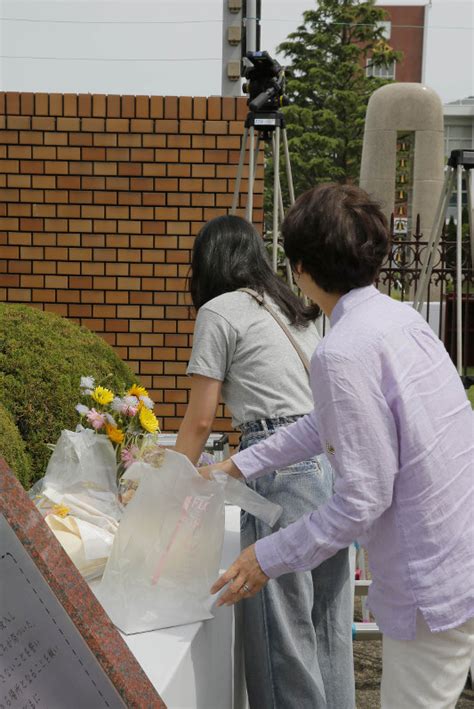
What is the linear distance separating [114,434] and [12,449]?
16.7 inches

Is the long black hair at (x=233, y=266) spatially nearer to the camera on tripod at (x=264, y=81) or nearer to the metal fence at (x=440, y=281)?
the camera on tripod at (x=264, y=81)

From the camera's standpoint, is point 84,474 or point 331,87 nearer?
point 84,474

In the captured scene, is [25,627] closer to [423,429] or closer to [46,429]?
[423,429]

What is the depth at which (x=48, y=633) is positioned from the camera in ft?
4.25

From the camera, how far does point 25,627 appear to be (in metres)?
1.29

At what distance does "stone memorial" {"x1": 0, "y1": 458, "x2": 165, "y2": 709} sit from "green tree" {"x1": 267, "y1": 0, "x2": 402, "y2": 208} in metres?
26.1

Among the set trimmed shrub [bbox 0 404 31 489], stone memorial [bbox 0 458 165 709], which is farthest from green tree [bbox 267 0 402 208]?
stone memorial [bbox 0 458 165 709]

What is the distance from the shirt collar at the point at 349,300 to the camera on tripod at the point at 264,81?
3.11 m

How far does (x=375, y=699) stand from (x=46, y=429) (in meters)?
1.66

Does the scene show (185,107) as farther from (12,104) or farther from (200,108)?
(12,104)

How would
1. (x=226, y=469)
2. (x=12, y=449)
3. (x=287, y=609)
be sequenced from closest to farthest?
(x=226, y=469) → (x=287, y=609) → (x=12, y=449)

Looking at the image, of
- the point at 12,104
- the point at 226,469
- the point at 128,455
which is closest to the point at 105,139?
the point at 12,104

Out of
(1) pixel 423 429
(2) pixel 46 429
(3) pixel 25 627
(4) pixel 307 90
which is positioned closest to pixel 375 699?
(2) pixel 46 429

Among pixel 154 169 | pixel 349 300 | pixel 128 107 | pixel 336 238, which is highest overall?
pixel 128 107
